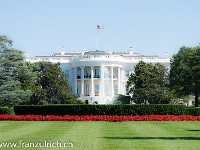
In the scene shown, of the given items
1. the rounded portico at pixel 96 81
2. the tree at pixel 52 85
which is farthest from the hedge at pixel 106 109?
the rounded portico at pixel 96 81

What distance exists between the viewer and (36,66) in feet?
207

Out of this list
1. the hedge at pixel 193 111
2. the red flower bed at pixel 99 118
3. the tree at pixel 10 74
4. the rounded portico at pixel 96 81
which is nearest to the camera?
the red flower bed at pixel 99 118

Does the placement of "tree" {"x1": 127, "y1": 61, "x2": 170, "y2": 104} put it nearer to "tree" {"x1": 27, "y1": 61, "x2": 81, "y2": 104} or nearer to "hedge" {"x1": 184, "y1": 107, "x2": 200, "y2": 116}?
"tree" {"x1": 27, "y1": 61, "x2": 81, "y2": 104}

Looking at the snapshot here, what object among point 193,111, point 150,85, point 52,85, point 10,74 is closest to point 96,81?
point 52,85

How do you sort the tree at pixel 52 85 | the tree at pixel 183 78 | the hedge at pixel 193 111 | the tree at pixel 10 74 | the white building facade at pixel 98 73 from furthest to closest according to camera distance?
the white building facade at pixel 98 73 → the tree at pixel 183 78 → the tree at pixel 52 85 → the tree at pixel 10 74 → the hedge at pixel 193 111

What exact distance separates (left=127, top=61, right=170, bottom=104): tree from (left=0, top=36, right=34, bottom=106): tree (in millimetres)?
19809

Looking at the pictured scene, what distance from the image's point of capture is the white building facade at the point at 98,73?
69.8 m

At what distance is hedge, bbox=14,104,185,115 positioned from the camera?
3297 centimetres

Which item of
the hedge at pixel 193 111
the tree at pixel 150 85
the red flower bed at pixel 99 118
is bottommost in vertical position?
the red flower bed at pixel 99 118

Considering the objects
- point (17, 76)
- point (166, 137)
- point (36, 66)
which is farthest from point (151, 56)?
point (166, 137)

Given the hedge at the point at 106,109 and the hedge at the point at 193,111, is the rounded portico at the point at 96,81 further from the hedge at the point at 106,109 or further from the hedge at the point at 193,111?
the hedge at the point at 106,109

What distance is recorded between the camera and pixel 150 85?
59906mm

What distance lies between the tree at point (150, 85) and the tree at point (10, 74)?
1981cm

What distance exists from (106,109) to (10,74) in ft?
58.5
